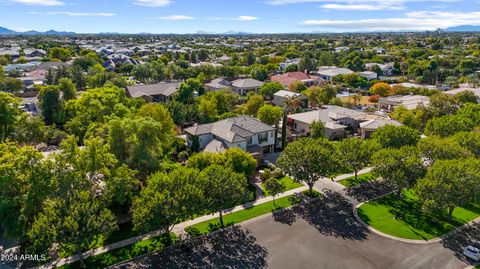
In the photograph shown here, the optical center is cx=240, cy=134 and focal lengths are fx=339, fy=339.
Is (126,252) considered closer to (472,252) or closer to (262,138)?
(262,138)

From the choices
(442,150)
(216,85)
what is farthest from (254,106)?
(442,150)

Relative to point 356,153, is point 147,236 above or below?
below

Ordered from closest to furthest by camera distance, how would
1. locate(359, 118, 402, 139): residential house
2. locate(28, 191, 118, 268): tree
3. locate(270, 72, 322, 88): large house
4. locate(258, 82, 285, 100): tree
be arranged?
locate(28, 191, 118, 268): tree → locate(359, 118, 402, 139): residential house → locate(258, 82, 285, 100): tree → locate(270, 72, 322, 88): large house

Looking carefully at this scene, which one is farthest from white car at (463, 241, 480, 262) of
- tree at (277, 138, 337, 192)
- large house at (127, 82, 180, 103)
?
large house at (127, 82, 180, 103)

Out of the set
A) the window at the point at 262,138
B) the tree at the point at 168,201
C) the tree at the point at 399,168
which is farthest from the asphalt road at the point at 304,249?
the window at the point at 262,138

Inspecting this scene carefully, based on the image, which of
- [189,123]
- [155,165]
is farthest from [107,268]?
[189,123]

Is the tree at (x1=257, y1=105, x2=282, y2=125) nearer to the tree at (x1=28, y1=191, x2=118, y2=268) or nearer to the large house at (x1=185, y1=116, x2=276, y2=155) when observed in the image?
the large house at (x1=185, y1=116, x2=276, y2=155)

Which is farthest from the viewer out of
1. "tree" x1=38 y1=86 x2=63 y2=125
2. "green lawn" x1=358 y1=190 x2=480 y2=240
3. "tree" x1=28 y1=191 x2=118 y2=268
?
"tree" x1=38 y1=86 x2=63 y2=125
